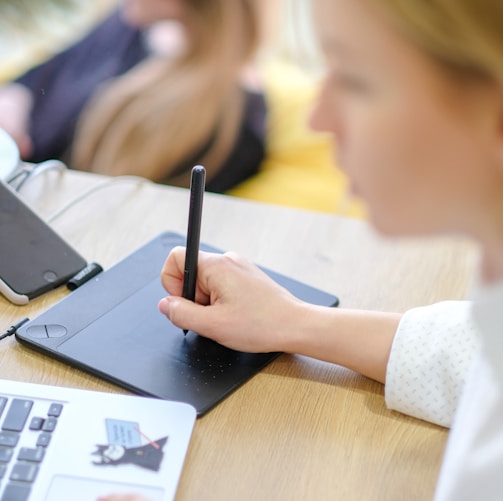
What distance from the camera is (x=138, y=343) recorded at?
2.67ft

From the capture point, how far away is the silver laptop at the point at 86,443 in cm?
66

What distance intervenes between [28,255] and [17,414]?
24 cm

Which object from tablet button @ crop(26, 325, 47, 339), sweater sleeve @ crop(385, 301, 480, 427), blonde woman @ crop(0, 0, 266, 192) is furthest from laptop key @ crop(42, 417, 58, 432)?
blonde woman @ crop(0, 0, 266, 192)

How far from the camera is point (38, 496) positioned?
64 cm

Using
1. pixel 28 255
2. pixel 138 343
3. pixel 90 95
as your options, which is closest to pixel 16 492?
pixel 138 343

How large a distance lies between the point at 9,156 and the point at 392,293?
1.53 ft

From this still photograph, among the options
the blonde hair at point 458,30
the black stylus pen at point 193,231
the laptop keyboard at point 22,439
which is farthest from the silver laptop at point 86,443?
the blonde hair at point 458,30

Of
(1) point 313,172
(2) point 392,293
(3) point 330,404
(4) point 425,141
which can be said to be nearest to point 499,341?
(4) point 425,141

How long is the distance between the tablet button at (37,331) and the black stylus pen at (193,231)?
131mm

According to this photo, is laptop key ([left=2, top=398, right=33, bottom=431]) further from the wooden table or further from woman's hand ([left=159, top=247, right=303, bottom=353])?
woman's hand ([left=159, top=247, right=303, bottom=353])

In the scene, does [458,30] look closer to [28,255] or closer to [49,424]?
[49,424]

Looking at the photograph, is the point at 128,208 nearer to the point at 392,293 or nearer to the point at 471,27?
the point at 392,293

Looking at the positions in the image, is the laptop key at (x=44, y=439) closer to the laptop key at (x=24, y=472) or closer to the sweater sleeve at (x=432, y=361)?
the laptop key at (x=24, y=472)

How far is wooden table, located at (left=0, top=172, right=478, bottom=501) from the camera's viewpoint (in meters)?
0.70
